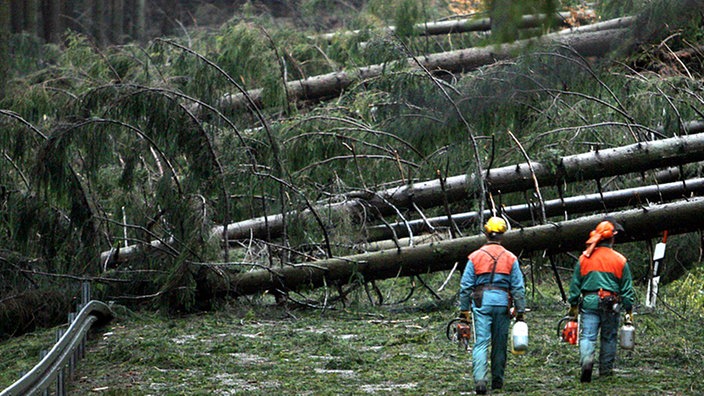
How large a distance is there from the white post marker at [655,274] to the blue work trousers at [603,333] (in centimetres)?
288

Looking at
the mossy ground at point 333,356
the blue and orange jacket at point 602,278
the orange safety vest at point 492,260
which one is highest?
the orange safety vest at point 492,260

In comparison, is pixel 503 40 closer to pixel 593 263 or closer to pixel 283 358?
pixel 593 263

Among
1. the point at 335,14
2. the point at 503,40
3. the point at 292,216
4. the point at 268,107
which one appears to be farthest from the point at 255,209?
the point at 335,14

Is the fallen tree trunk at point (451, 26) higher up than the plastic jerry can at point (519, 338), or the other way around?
the fallen tree trunk at point (451, 26)

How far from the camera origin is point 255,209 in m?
11.7

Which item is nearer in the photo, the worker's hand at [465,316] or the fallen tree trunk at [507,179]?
the worker's hand at [465,316]

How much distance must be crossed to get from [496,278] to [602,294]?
0.82 m

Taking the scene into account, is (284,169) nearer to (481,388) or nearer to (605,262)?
(605,262)

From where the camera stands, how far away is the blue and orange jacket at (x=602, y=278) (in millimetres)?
7379

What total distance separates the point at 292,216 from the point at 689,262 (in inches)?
204

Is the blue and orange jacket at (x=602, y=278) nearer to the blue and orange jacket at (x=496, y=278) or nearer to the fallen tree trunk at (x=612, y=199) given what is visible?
the blue and orange jacket at (x=496, y=278)

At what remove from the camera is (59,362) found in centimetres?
648

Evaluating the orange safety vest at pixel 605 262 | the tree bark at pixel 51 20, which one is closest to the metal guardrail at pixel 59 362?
the orange safety vest at pixel 605 262

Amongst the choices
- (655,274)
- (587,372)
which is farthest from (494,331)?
(655,274)
